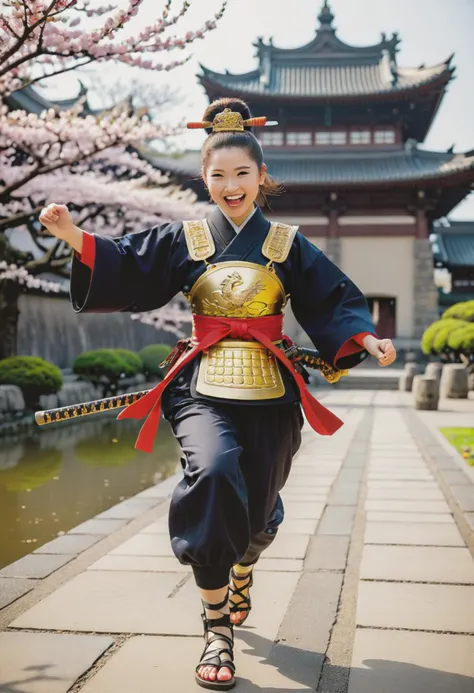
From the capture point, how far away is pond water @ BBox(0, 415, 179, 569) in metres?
4.43

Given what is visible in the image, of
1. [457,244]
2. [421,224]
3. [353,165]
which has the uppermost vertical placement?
[353,165]

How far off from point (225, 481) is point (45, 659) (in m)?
0.81

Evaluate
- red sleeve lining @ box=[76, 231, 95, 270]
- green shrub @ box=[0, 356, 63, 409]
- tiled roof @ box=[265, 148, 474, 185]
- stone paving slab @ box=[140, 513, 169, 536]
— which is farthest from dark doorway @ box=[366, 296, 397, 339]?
red sleeve lining @ box=[76, 231, 95, 270]

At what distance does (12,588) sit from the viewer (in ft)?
9.71

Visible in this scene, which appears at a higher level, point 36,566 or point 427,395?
point 36,566

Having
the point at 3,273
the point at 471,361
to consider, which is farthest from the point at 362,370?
the point at 3,273

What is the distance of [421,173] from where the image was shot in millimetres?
21641

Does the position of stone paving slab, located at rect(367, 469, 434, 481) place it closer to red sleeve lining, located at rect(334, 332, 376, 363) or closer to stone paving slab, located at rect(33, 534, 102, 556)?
stone paving slab, located at rect(33, 534, 102, 556)

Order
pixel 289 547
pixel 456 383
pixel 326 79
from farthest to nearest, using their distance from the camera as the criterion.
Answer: pixel 326 79, pixel 456 383, pixel 289 547

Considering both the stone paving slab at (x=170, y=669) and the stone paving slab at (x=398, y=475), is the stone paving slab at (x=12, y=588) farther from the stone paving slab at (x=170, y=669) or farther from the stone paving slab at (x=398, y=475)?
the stone paving slab at (x=398, y=475)

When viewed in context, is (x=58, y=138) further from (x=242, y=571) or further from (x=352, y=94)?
(x=352, y=94)

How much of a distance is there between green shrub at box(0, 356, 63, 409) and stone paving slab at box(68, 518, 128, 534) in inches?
239

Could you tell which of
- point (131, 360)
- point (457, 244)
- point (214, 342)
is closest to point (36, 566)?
point (214, 342)

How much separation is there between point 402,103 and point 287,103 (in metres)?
3.87
